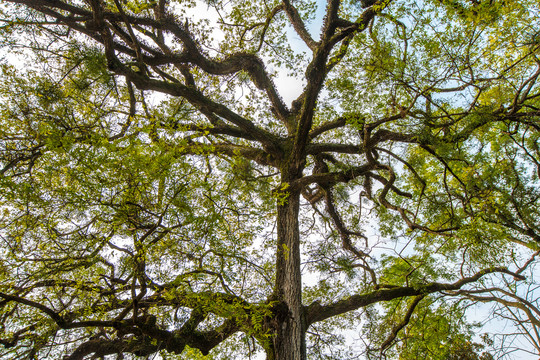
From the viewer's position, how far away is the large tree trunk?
14.4 feet

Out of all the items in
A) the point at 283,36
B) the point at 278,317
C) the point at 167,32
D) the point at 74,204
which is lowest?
the point at 278,317

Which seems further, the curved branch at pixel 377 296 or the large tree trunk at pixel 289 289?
the curved branch at pixel 377 296

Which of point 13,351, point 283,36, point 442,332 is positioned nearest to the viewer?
point 13,351

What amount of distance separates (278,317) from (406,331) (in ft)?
12.8

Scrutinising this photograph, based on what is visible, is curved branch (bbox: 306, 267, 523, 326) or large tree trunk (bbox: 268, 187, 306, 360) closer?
large tree trunk (bbox: 268, 187, 306, 360)

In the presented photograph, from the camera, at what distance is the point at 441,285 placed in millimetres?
5520

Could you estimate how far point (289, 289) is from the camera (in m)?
4.92

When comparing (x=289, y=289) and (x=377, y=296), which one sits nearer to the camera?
(x=289, y=289)

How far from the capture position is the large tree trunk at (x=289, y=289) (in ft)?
14.4

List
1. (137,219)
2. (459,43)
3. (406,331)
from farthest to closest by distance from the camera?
(406,331) → (459,43) → (137,219)

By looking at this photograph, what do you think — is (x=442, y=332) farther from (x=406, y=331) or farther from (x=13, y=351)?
(x=13, y=351)

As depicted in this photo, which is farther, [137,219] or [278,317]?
[278,317]

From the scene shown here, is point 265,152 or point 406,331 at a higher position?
point 265,152

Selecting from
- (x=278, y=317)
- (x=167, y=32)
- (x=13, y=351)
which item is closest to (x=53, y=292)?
(x=13, y=351)
